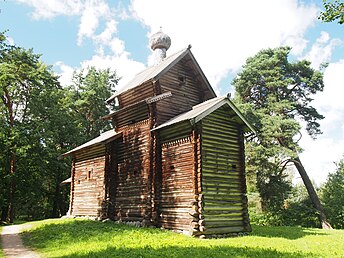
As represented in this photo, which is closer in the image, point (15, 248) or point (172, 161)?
point (15, 248)

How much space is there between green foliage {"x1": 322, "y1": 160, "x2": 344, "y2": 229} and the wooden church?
16.0 m

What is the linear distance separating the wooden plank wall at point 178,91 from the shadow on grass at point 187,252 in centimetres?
867

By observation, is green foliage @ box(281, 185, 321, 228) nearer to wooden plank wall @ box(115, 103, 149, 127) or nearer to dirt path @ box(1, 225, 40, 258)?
wooden plank wall @ box(115, 103, 149, 127)

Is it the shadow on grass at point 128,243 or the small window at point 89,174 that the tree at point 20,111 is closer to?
the small window at point 89,174

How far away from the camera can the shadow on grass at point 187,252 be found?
9.84 metres

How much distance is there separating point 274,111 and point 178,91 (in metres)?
13.4

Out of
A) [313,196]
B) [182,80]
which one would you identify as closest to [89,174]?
[182,80]

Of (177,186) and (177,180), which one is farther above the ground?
(177,180)

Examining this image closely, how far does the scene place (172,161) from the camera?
54.0 ft

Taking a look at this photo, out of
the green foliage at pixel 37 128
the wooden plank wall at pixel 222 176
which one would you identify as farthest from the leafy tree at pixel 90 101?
the wooden plank wall at pixel 222 176

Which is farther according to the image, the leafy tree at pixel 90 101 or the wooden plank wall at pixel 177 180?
the leafy tree at pixel 90 101

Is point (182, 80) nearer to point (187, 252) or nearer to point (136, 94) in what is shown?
point (136, 94)

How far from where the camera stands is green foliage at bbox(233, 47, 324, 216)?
26.8 m

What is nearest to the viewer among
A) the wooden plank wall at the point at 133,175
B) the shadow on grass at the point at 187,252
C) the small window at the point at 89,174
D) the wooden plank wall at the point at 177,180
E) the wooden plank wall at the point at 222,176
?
the shadow on grass at the point at 187,252
